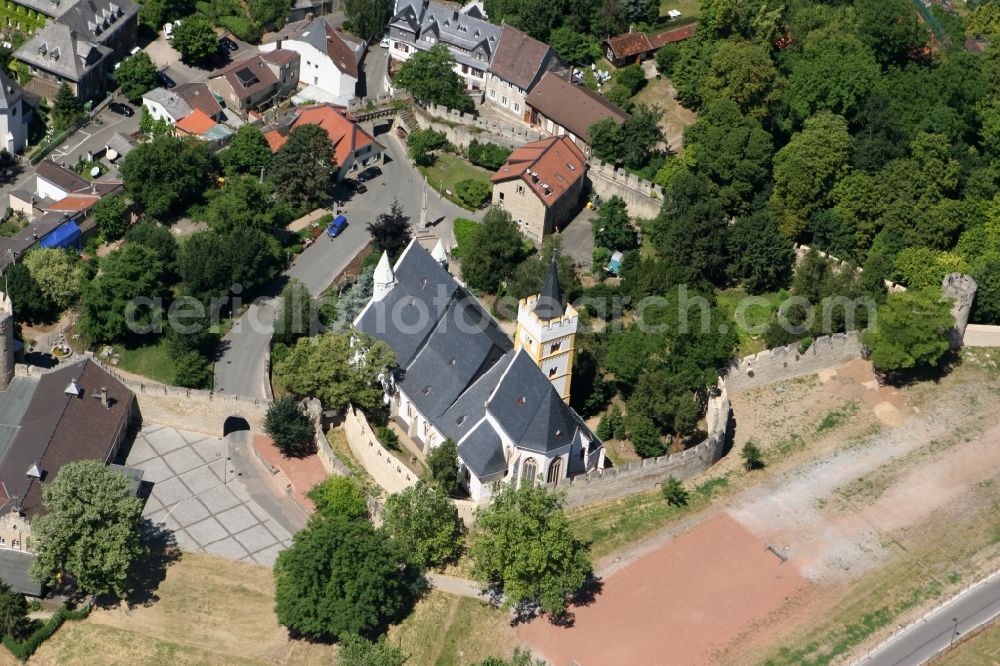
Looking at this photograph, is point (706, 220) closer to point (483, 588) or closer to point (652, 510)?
point (652, 510)

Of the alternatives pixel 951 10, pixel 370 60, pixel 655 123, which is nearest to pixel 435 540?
pixel 655 123

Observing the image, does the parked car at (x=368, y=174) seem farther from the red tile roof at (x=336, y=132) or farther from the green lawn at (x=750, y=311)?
the green lawn at (x=750, y=311)

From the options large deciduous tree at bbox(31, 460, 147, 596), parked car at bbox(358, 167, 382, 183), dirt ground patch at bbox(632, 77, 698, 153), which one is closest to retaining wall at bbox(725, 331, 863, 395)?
dirt ground patch at bbox(632, 77, 698, 153)

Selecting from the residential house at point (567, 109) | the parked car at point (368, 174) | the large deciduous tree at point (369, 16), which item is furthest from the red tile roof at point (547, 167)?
the large deciduous tree at point (369, 16)

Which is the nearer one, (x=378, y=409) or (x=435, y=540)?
(x=435, y=540)

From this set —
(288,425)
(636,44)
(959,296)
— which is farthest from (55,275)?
(959,296)

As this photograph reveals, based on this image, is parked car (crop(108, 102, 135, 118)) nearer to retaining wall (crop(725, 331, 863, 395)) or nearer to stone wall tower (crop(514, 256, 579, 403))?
stone wall tower (crop(514, 256, 579, 403))
